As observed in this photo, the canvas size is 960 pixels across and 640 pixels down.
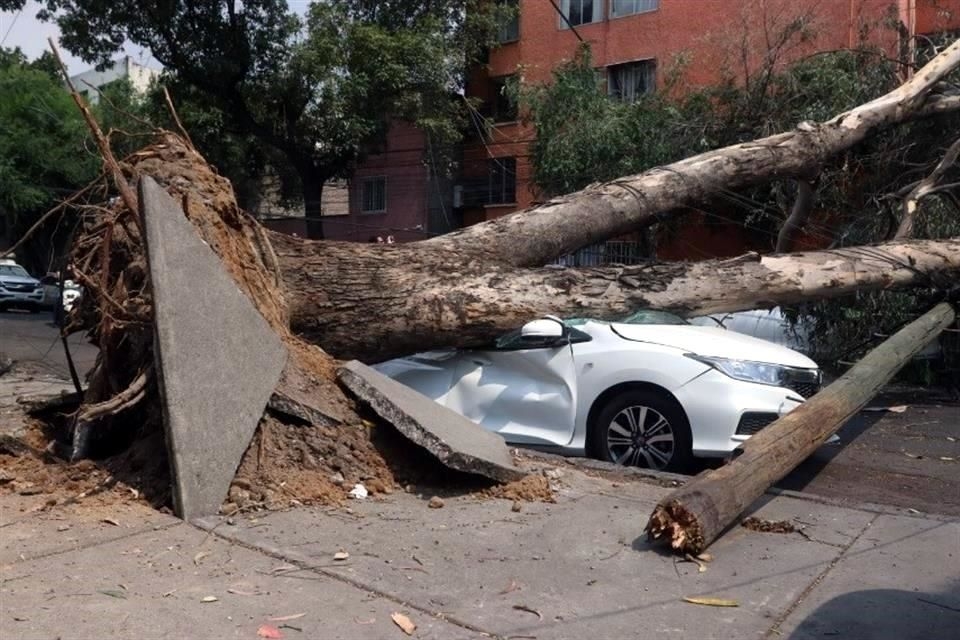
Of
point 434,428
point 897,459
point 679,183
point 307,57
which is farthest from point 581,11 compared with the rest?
point 434,428

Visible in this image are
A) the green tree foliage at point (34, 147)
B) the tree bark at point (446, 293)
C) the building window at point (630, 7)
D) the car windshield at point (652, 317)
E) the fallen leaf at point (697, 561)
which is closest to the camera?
the fallen leaf at point (697, 561)

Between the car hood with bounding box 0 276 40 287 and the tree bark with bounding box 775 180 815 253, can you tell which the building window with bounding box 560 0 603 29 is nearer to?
the tree bark with bounding box 775 180 815 253

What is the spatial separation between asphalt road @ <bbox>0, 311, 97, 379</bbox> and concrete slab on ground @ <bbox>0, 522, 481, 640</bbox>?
4587 mm

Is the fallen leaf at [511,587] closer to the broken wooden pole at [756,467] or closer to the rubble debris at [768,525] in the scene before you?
the broken wooden pole at [756,467]

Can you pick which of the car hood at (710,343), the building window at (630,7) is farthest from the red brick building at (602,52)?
the car hood at (710,343)

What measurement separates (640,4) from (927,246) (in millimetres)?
14597

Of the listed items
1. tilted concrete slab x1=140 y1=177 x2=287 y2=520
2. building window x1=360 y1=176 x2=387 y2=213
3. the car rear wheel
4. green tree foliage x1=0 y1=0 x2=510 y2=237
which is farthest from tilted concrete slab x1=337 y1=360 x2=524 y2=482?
building window x1=360 y1=176 x2=387 y2=213

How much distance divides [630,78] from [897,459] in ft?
55.6

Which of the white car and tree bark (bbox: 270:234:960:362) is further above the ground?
tree bark (bbox: 270:234:960:362)

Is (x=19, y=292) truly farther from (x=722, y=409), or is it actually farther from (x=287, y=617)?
(x=287, y=617)

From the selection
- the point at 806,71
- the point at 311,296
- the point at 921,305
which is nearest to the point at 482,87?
the point at 806,71

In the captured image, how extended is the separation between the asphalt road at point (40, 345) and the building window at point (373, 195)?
9377 millimetres

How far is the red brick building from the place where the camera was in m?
18.0

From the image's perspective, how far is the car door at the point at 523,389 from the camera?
7445 millimetres
